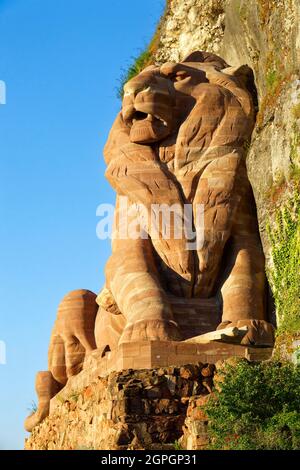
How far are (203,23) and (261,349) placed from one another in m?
7.44

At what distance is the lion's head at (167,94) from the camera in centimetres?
1986

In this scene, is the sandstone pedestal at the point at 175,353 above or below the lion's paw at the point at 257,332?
below

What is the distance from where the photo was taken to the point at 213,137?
774 inches

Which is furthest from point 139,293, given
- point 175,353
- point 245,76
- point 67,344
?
point 245,76

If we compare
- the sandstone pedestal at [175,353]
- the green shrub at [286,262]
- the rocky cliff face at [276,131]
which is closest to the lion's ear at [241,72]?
the rocky cliff face at [276,131]

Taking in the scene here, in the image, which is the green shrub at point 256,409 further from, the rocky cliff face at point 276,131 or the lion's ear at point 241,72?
the lion's ear at point 241,72

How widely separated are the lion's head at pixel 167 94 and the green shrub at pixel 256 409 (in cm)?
474

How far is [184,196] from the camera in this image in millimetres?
19422

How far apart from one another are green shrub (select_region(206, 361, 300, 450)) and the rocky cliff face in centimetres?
133

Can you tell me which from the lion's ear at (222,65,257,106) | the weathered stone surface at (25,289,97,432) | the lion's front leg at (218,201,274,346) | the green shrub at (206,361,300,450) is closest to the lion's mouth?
the lion's ear at (222,65,257,106)

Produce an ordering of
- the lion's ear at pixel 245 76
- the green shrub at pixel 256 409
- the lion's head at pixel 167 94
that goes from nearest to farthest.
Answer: the green shrub at pixel 256 409 → the lion's head at pixel 167 94 → the lion's ear at pixel 245 76

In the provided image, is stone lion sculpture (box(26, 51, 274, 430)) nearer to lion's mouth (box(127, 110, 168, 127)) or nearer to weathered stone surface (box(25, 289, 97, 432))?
lion's mouth (box(127, 110, 168, 127))

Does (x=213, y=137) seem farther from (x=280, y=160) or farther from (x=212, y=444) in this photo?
(x=212, y=444)

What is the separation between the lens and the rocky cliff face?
59.0 ft
